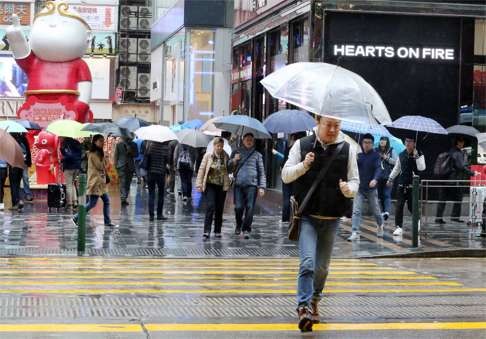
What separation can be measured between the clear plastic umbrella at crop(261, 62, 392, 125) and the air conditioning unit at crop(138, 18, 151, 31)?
187ft

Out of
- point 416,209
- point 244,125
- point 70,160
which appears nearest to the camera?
point 416,209

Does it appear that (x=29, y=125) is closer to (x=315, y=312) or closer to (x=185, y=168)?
(x=185, y=168)

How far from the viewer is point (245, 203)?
15250 mm

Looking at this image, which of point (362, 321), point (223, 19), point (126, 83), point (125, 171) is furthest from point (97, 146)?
point (126, 83)

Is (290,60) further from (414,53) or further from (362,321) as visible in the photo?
(362,321)

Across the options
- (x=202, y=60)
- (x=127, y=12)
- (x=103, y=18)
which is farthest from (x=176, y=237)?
(x=127, y=12)

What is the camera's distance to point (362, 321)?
26.5ft

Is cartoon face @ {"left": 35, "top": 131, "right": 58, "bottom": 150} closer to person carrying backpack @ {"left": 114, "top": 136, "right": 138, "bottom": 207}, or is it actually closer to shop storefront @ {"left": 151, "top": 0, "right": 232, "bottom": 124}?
person carrying backpack @ {"left": 114, "top": 136, "right": 138, "bottom": 207}

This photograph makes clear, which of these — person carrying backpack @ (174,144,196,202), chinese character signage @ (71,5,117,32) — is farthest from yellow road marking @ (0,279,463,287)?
chinese character signage @ (71,5,117,32)

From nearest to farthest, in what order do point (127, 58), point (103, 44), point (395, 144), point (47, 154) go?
point (395, 144), point (47, 154), point (103, 44), point (127, 58)

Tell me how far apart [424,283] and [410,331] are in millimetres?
3078

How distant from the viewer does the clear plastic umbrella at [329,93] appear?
7.85 m

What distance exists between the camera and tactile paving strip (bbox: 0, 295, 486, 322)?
26.7 feet

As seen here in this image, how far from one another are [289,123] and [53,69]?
1059cm
